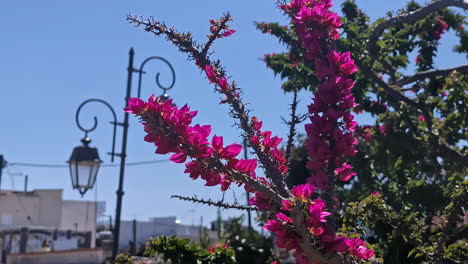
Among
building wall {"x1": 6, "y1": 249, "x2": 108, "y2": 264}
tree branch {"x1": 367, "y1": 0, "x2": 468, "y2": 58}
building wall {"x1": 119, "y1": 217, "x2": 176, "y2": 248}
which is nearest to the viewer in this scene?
tree branch {"x1": 367, "y1": 0, "x2": 468, "y2": 58}

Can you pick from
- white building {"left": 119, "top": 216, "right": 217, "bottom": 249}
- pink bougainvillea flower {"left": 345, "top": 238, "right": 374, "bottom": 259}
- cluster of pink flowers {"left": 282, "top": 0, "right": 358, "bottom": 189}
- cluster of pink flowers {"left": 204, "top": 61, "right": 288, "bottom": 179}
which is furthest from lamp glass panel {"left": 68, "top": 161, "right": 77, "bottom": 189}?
white building {"left": 119, "top": 216, "right": 217, "bottom": 249}

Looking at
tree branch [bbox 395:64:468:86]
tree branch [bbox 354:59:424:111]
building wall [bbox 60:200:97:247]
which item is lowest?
tree branch [bbox 354:59:424:111]

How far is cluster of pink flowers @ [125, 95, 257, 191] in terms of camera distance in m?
2.87

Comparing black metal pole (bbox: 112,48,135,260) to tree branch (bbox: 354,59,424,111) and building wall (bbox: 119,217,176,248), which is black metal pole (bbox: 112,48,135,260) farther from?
building wall (bbox: 119,217,176,248)

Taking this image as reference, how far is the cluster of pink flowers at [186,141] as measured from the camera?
287cm

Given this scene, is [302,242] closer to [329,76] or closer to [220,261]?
[329,76]

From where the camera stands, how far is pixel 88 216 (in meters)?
49.2

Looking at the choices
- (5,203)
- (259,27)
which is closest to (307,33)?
(259,27)

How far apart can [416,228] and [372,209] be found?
97 centimetres

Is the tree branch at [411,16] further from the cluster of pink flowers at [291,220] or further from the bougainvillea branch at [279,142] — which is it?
the cluster of pink flowers at [291,220]

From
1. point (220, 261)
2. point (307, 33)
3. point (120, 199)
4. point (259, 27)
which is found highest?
point (259, 27)

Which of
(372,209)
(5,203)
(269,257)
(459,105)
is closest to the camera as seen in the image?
(372,209)

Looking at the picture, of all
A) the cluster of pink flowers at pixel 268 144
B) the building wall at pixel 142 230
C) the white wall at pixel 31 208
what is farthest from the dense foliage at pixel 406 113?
the building wall at pixel 142 230

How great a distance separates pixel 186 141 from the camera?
2.87 metres
